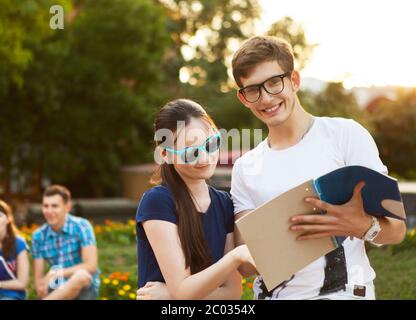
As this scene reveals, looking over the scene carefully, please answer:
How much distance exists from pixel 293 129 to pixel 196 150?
1.51 ft

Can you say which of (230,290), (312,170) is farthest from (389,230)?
(230,290)

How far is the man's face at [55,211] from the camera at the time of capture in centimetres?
639

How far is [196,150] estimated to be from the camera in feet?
9.39

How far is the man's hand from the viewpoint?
2.53 metres

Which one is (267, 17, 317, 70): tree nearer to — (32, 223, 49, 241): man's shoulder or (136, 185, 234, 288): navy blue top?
(32, 223, 49, 241): man's shoulder

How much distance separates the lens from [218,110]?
26.2 metres

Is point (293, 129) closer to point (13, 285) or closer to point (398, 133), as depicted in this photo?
point (13, 285)

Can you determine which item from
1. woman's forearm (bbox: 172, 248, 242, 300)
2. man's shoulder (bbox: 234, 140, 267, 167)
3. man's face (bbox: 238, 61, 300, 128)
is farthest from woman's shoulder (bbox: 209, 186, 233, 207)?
woman's forearm (bbox: 172, 248, 242, 300)

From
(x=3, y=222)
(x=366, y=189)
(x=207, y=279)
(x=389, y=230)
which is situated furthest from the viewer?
(x=3, y=222)

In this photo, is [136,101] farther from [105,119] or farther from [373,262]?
[373,262]

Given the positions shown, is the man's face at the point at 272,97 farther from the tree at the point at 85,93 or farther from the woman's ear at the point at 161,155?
the tree at the point at 85,93

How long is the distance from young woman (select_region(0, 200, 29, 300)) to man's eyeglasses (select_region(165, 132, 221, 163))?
3.65m

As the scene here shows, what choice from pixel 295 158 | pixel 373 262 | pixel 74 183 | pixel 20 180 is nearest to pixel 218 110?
pixel 74 183

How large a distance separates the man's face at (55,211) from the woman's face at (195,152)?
372 cm
